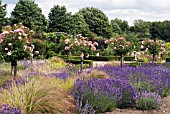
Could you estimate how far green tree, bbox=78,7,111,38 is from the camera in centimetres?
5403

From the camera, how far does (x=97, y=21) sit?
55062 mm

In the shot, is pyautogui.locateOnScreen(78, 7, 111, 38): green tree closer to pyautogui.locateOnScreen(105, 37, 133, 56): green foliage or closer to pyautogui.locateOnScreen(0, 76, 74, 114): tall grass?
pyautogui.locateOnScreen(105, 37, 133, 56): green foliage

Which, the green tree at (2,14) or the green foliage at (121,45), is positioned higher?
the green tree at (2,14)

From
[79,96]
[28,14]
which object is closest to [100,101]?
[79,96]

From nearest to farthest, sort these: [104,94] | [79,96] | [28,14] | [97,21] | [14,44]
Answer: [79,96]
[104,94]
[14,44]
[28,14]
[97,21]

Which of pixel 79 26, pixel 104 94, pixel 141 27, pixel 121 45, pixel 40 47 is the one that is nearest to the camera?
pixel 104 94

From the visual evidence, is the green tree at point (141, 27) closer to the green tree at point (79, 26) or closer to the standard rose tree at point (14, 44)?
the green tree at point (79, 26)

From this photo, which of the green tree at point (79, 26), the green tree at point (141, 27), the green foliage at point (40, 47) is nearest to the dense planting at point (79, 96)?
the green foliage at point (40, 47)

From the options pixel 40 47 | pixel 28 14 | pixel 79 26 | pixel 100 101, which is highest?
pixel 28 14

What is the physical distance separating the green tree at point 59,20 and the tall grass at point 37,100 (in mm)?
40349

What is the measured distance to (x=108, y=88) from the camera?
20.1 feet

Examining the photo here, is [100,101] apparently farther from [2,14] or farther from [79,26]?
[79,26]

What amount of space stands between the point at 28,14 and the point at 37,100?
38.5 metres

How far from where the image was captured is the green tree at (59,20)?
45719mm
